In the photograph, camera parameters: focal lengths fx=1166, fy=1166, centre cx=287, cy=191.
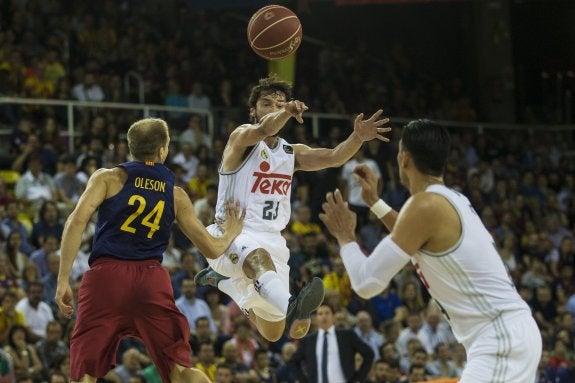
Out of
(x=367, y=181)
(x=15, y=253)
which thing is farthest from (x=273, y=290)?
(x=15, y=253)

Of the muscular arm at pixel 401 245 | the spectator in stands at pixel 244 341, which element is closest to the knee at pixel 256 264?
the muscular arm at pixel 401 245

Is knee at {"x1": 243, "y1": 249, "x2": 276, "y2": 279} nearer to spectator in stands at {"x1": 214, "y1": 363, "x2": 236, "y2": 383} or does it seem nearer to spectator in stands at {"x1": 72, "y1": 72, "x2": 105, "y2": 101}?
spectator in stands at {"x1": 214, "y1": 363, "x2": 236, "y2": 383}

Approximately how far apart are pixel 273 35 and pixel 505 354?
4.20 meters

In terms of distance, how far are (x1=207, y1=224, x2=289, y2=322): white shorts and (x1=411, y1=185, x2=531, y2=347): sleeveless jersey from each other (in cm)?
290

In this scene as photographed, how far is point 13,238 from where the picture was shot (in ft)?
46.5

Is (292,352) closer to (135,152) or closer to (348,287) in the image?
(348,287)

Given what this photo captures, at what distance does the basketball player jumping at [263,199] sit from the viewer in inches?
341

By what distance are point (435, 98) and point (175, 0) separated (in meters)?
6.12

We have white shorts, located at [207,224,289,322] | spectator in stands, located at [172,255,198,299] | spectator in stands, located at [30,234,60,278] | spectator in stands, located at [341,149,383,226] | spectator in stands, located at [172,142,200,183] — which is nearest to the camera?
white shorts, located at [207,224,289,322]

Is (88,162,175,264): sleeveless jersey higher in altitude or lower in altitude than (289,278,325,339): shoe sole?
higher

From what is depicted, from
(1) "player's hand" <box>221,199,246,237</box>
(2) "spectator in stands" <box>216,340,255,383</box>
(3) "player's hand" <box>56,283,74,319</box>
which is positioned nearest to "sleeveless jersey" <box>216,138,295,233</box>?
(1) "player's hand" <box>221,199,246,237</box>

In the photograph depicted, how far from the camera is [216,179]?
1798 cm

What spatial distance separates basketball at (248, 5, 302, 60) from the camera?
9.35 m

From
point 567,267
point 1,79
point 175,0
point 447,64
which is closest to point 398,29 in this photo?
point 447,64
